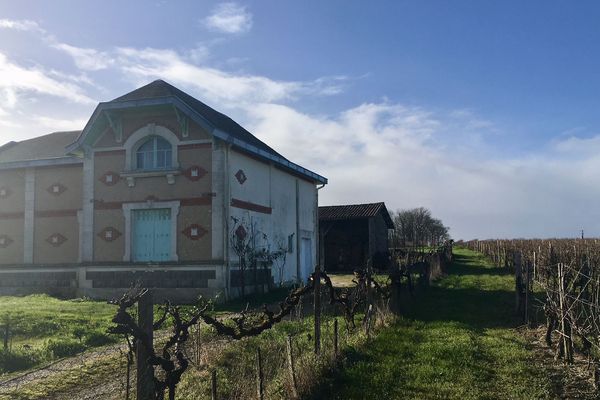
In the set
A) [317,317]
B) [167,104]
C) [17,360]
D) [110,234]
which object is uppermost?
[167,104]

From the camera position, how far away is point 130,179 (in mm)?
18344

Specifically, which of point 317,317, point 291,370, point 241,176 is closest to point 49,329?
point 317,317

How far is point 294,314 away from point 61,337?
490 cm

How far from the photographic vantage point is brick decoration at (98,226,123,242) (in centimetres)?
1844

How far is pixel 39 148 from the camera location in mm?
24203

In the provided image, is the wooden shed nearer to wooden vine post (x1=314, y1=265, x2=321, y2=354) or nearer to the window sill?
the window sill

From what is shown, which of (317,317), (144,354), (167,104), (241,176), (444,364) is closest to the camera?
(144,354)

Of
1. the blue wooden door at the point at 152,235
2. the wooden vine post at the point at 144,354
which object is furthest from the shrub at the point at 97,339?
the wooden vine post at the point at 144,354

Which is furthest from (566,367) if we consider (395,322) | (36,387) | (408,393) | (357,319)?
(36,387)

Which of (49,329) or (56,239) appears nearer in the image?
(49,329)

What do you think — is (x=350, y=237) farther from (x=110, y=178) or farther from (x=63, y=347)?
(x=63, y=347)

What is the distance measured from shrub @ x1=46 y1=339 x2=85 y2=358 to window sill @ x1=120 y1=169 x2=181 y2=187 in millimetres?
8265

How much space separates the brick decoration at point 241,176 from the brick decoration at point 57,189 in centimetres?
725

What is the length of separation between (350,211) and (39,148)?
749 inches
